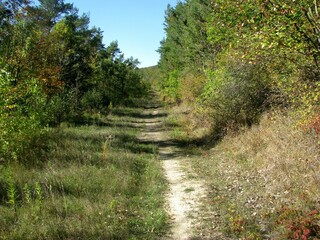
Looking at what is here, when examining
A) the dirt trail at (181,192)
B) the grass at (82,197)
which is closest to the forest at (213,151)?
the grass at (82,197)

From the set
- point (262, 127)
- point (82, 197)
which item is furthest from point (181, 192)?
point (262, 127)

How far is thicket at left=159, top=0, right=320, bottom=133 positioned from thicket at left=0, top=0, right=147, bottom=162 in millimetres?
6492

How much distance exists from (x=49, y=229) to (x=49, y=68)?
15957 mm

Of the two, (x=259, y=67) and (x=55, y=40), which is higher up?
(x=55, y=40)

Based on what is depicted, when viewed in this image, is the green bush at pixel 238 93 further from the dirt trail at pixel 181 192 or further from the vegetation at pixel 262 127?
the dirt trail at pixel 181 192

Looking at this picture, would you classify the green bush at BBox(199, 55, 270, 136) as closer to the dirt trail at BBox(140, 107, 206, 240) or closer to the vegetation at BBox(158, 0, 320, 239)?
the vegetation at BBox(158, 0, 320, 239)

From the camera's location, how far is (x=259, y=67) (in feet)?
45.2

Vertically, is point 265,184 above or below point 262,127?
below

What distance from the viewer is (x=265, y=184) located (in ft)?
29.2

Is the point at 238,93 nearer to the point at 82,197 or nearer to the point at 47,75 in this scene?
the point at 82,197

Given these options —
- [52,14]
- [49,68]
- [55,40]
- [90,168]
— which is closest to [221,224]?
[90,168]

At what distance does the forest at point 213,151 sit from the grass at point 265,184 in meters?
0.03

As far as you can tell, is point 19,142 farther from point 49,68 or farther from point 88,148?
A: point 49,68

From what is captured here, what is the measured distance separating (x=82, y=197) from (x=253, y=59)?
5061 mm
